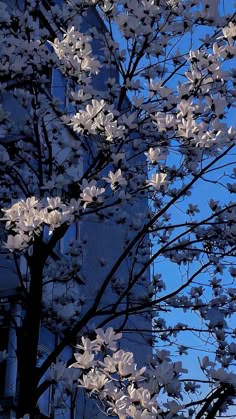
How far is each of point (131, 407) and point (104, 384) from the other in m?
0.16

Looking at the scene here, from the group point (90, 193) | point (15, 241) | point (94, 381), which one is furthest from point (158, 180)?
point (94, 381)

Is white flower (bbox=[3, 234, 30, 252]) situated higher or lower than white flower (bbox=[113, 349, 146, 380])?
higher

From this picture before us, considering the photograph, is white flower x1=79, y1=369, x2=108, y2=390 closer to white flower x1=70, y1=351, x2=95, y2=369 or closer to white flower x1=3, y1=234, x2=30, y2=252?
white flower x1=70, y1=351, x2=95, y2=369

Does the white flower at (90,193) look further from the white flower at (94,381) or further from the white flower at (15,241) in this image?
the white flower at (94,381)

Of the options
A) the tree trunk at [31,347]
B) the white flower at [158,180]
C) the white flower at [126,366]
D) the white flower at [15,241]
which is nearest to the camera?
the white flower at [126,366]

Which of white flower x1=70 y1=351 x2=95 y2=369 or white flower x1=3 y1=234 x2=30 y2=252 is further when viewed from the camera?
white flower x1=3 y1=234 x2=30 y2=252

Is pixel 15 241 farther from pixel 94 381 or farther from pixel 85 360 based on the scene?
pixel 94 381

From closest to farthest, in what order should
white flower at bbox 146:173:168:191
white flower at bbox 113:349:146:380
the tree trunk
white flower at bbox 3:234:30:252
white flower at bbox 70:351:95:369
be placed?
white flower at bbox 113:349:146:380, white flower at bbox 70:351:95:369, white flower at bbox 3:234:30:252, white flower at bbox 146:173:168:191, the tree trunk

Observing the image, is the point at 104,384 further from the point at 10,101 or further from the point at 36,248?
the point at 10,101

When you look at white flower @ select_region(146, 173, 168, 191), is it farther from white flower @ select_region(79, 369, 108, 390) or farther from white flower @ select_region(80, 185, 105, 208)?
white flower @ select_region(79, 369, 108, 390)

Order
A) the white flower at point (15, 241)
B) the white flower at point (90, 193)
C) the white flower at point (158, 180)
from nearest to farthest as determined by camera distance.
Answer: the white flower at point (15, 241) → the white flower at point (90, 193) → the white flower at point (158, 180)

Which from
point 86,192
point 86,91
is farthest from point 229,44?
point 86,192

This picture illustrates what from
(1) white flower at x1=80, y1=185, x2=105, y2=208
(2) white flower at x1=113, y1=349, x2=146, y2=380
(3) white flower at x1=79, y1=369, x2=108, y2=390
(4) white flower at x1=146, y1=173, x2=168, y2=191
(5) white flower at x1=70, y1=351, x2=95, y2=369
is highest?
(4) white flower at x1=146, y1=173, x2=168, y2=191

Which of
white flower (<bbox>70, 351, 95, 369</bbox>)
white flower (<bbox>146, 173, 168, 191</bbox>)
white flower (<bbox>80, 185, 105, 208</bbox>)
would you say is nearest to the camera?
white flower (<bbox>70, 351, 95, 369</bbox>)
